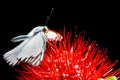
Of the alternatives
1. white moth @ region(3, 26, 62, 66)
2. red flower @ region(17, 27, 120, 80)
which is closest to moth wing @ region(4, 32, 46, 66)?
white moth @ region(3, 26, 62, 66)

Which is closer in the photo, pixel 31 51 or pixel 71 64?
pixel 31 51

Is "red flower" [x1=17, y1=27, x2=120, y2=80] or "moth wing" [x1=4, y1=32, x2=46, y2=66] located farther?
"red flower" [x1=17, y1=27, x2=120, y2=80]

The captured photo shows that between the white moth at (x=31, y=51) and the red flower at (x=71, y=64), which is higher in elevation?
the white moth at (x=31, y=51)

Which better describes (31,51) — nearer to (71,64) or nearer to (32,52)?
(32,52)

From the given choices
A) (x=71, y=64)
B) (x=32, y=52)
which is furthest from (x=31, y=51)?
(x=71, y=64)

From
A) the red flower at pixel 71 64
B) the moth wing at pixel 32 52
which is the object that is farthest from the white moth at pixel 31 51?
the red flower at pixel 71 64

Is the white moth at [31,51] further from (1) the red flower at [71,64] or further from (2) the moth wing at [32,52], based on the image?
(1) the red flower at [71,64]

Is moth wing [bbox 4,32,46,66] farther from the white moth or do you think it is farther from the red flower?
the red flower

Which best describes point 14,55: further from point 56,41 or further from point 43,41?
point 56,41

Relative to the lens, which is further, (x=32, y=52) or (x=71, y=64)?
(x=71, y=64)
